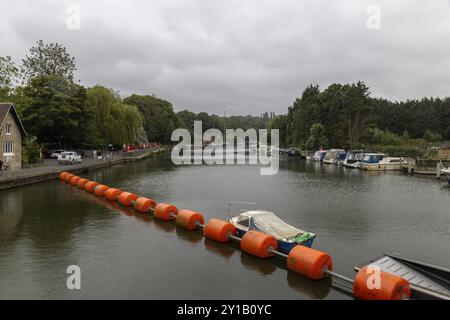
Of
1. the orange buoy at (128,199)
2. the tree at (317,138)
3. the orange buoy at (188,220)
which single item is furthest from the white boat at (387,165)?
the orange buoy at (188,220)

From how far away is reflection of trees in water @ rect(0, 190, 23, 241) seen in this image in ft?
73.7

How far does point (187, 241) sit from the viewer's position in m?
20.8

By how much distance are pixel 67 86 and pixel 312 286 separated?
214 ft

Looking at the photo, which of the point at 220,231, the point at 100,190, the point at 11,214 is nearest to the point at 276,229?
the point at 220,231

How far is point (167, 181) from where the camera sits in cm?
4859

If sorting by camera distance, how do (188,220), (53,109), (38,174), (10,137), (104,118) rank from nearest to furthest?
(188,220), (38,174), (10,137), (53,109), (104,118)

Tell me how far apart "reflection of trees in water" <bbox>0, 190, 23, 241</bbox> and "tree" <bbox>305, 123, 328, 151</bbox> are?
74.4m

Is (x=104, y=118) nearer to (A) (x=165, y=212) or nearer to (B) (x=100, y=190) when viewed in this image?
(B) (x=100, y=190)

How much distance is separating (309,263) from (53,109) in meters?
59.5

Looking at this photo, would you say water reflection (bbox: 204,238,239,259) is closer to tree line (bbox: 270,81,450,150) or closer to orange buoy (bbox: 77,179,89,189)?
orange buoy (bbox: 77,179,89,189)

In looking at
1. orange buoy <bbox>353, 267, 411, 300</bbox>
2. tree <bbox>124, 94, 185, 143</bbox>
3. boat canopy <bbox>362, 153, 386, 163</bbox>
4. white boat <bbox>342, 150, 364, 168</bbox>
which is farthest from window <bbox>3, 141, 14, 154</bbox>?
tree <bbox>124, 94, 185, 143</bbox>

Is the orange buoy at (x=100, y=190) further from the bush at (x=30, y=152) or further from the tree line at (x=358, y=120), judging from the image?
the tree line at (x=358, y=120)
